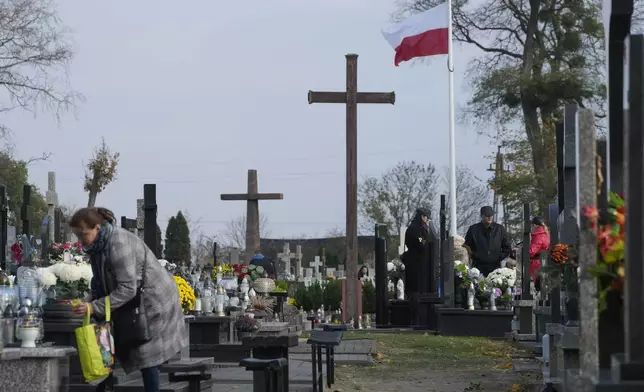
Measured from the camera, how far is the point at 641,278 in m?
5.48

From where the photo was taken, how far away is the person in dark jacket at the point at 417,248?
81.5 feet

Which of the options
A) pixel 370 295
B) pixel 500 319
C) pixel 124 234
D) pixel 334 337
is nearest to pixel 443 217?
pixel 500 319

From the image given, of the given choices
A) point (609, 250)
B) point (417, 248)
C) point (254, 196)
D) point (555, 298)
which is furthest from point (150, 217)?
point (254, 196)

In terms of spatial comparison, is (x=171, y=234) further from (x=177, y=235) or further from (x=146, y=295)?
(x=146, y=295)

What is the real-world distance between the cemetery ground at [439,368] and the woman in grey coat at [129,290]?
3.85 metres

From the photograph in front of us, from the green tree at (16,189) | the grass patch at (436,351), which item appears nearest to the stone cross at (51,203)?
the green tree at (16,189)

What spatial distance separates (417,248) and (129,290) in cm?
1681

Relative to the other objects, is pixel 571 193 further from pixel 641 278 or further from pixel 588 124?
pixel 641 278

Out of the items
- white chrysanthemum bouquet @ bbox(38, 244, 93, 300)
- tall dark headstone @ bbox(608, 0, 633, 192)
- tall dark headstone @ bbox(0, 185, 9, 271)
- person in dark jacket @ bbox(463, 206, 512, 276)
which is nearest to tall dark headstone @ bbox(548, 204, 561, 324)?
white chrysanthemum bouquet @ bbox(38, 244, 93, 300)

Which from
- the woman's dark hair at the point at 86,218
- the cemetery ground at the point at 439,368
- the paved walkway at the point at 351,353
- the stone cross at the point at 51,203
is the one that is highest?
the stone cross at the point at 51,203

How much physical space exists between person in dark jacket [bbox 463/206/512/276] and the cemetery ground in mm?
2476

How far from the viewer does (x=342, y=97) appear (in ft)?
81.8

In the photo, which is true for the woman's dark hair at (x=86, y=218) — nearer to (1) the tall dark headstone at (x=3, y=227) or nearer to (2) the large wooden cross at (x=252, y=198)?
(1) the tall dark headstone at (x=3, y=227)

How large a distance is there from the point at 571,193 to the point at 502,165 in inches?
1278
